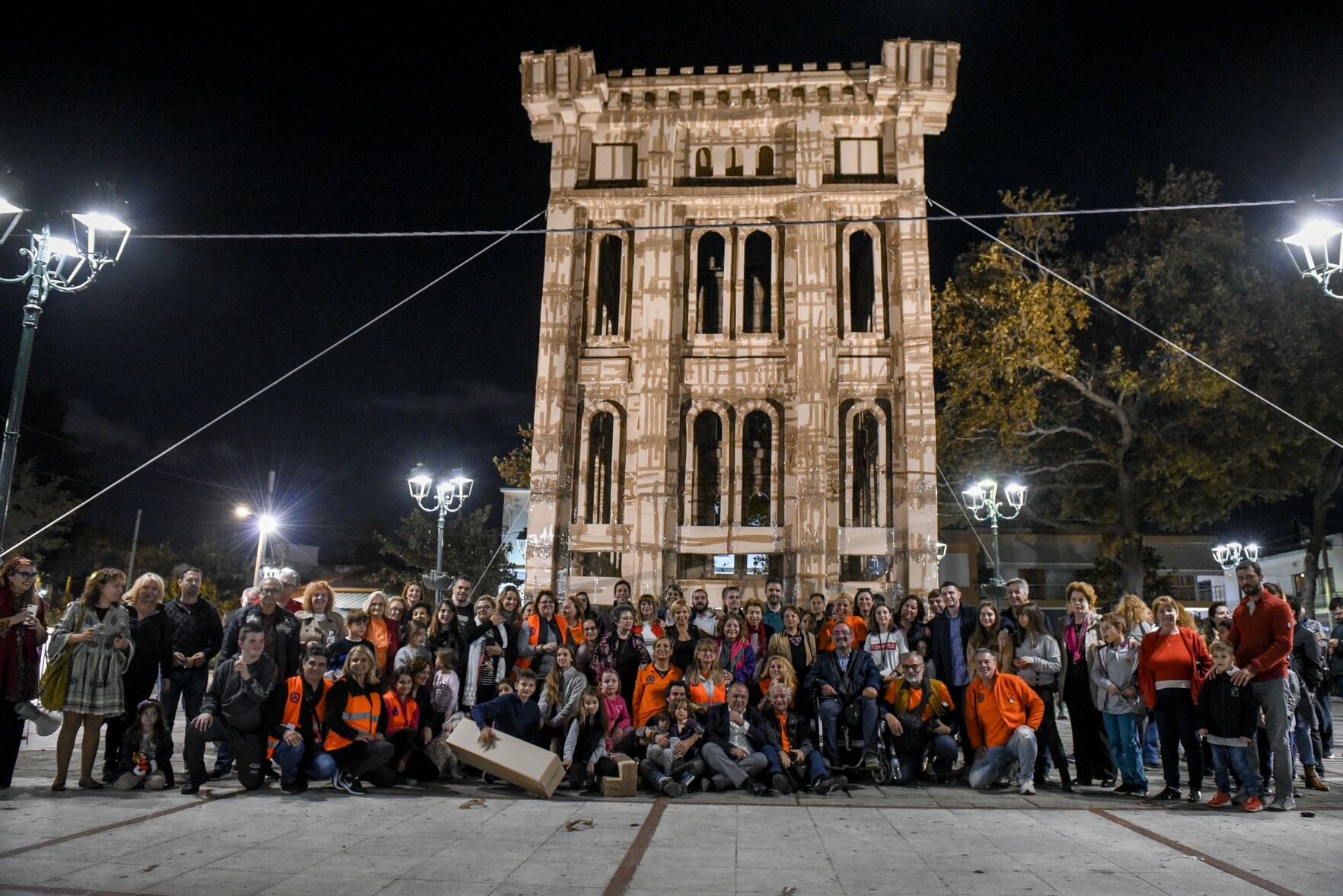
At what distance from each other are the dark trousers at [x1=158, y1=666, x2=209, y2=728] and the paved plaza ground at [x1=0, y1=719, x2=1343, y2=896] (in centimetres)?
112

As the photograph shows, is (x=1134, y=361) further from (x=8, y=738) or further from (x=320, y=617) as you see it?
(x=8, y=738)

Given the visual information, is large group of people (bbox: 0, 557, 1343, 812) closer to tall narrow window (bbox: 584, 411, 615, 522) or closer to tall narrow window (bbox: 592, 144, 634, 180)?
tall narrow window (bbox: 584, 411, 615, 522)

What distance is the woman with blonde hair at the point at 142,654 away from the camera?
26.2ft

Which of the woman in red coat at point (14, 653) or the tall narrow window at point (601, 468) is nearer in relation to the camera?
the woman in red coat at point (14, 653)

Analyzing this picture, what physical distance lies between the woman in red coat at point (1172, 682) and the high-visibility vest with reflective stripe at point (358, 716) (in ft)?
22.2

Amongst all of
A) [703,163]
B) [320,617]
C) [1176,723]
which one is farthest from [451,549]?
[1176,723]

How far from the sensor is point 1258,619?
7785 mm

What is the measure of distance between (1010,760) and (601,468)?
14.0m

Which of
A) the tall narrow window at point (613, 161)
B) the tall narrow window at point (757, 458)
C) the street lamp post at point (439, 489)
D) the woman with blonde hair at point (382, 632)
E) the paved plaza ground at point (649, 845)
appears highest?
the tall narrow window at point (613, 161)

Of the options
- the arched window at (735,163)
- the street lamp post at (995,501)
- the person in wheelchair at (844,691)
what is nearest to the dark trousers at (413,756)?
the person in wheelchair at (844,691)

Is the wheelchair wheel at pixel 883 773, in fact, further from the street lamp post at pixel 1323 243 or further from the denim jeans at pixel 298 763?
the street lamp post at pixel 1323 243

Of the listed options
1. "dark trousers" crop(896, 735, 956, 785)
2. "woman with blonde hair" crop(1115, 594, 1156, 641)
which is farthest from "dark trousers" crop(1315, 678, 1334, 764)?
"dark trousers" crop(896, 735, 956, 785)

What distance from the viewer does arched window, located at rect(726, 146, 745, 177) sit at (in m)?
19.9

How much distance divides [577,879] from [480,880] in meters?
0.52
